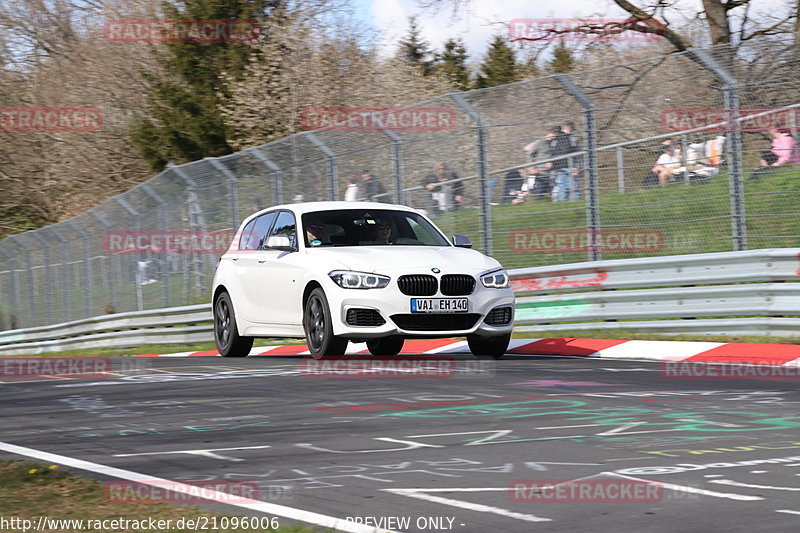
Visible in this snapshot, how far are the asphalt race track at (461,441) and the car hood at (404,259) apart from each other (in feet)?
4.63

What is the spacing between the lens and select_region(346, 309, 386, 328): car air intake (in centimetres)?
1203

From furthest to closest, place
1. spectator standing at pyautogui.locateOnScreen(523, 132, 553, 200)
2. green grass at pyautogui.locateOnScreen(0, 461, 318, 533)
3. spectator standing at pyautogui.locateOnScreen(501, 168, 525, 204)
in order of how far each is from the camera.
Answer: spectator standing at pyautogui.locateOnScreen(501, 168, 525, 204), spectator standing at pyautogui.locateOnScreen(523, 132, 553, 200), green grass at pyautogui.locateOnScreen(0, 461, 318, 533)

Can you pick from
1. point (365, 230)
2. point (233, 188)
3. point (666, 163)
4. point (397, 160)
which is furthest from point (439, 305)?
point (233, 188)

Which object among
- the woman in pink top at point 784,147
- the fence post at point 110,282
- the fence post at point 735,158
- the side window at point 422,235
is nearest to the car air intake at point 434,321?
the side window at point 422,235

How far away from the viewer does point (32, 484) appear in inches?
224

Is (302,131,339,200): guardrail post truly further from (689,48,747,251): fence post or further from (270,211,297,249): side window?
(689,48,747,251): fence post

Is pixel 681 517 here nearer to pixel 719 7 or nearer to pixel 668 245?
pixel 668 245

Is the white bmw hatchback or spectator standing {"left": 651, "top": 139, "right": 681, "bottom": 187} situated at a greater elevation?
spectator standing {"left": 651, "top": 139, "right": 681, "bottom": 187}

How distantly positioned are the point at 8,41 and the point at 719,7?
37.2m

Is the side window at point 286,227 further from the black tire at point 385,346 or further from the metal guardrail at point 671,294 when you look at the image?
the metal guardrail at point 671,294

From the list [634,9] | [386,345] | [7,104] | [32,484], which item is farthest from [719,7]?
[7,104]

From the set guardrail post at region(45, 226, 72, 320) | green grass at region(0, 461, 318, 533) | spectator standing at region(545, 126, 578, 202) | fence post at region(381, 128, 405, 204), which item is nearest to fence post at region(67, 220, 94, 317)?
guardrail post at region(45, 226, 72, 320)

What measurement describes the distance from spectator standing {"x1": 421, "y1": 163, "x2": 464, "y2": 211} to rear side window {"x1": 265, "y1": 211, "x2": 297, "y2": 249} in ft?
11.9

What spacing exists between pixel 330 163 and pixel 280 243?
6186mm
